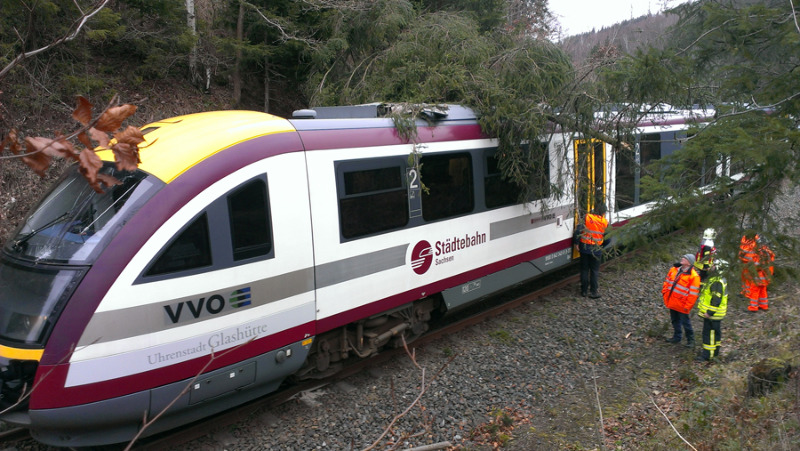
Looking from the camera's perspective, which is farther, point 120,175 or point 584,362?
point 584,362

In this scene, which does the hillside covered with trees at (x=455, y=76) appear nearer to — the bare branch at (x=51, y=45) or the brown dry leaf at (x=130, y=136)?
the bare branch at (x=51, y=45)

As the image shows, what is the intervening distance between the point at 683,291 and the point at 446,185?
3681mm

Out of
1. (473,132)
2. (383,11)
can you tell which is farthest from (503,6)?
(473,132)

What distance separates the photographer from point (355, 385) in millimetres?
6785

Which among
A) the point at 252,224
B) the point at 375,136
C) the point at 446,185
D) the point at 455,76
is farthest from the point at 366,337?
the point at 455,76

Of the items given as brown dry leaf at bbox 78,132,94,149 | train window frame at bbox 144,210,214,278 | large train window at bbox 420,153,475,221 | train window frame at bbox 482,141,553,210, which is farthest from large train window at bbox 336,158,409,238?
brown dry leaf at bbox 78,132,94,149

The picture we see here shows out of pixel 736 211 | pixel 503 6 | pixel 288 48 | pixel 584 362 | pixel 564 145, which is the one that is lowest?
pixel 584 362

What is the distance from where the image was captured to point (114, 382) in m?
4.59

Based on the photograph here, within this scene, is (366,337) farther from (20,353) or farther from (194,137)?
(20,353)

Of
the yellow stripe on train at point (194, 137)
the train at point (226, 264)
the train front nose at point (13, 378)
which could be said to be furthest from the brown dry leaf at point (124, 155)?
the train front nose at point (13, 378)

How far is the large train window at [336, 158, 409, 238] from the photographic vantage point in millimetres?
6176

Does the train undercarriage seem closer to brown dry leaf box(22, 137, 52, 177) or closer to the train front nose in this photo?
the train front nose

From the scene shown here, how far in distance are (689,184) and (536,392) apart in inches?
127

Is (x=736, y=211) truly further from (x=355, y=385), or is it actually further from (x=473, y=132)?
(x=355, y=385)
